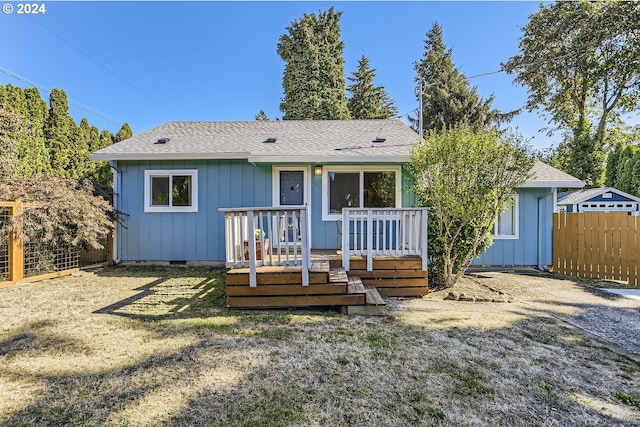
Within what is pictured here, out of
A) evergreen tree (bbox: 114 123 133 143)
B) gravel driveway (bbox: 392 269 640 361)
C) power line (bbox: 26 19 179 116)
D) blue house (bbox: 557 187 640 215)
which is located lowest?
gravel driveway (bbox: 392 269 640 361)

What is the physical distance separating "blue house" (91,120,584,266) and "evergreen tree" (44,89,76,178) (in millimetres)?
4282

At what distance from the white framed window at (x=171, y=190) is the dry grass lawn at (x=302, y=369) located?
3.41 metres

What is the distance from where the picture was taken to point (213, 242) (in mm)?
7473

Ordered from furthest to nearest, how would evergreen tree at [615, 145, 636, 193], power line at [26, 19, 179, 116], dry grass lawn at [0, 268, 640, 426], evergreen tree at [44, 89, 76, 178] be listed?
evergreen tree at [615, 145, 636, 193] < power line at [26, 19, 179, 116] < evergreen tree at [44, 89, 76, 178] < dry grass lawn at [0, 268, 640, 426]

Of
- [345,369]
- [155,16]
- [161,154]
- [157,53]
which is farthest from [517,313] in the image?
[157,53]

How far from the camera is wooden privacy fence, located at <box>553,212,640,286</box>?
21.5ft

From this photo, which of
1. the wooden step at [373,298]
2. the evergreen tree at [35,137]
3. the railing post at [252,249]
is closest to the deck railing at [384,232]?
the wooden step at [373,298]

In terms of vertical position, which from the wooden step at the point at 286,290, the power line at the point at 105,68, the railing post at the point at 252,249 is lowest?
the wooden step at the point at 286,290

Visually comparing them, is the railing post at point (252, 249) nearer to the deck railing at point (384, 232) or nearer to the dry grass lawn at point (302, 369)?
the dry grass lawn at point (302, 369)

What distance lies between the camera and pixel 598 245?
690 centimetres

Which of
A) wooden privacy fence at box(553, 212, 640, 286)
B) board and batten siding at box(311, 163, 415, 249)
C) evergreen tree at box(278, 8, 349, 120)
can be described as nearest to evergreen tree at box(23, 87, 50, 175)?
board and batten siding at box(311, 163, 415, 249)

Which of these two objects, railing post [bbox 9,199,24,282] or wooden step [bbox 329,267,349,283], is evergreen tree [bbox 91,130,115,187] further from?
wooden step [bbox 329,267,349,283]

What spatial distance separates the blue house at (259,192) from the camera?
717 centimetres

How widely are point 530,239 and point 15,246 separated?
11337 mm
